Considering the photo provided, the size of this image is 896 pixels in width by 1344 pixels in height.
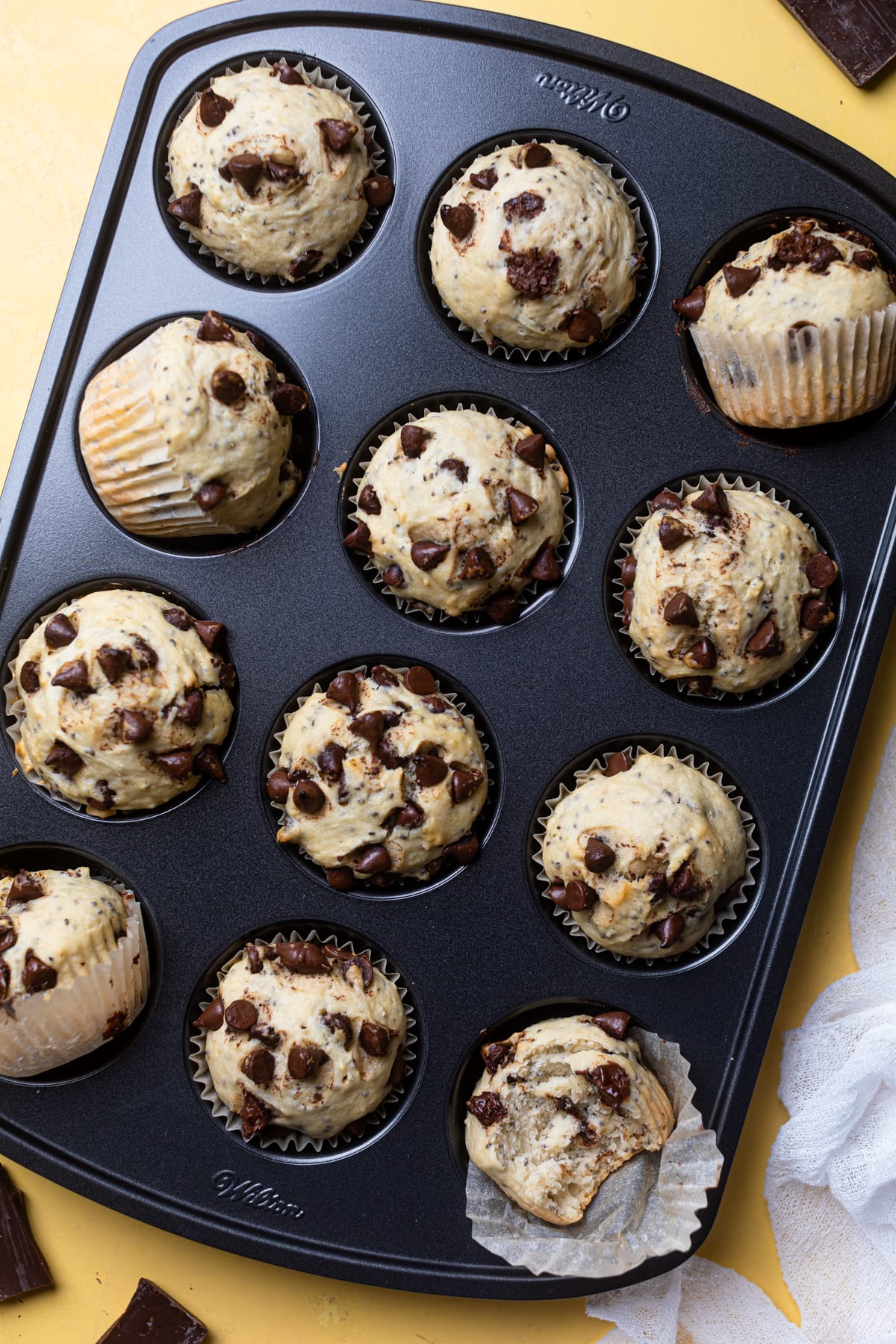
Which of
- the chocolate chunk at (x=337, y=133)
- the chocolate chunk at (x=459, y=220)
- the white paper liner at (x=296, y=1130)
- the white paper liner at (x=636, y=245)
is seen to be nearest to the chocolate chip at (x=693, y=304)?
the white paper liner at (x=636, y=245)

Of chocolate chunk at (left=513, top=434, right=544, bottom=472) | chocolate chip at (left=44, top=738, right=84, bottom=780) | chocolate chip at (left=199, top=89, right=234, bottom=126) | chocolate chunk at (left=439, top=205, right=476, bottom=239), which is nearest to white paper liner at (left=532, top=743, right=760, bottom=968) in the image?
chocolate chunk at (left=513, top=434, right=544, bottom=472)

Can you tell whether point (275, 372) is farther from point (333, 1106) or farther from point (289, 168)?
point (333, 1106)

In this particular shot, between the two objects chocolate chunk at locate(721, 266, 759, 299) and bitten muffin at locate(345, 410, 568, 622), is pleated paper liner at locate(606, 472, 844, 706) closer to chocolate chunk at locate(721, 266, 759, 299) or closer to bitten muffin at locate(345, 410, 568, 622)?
bitten muffin at locate(345, 410, 568, 622)

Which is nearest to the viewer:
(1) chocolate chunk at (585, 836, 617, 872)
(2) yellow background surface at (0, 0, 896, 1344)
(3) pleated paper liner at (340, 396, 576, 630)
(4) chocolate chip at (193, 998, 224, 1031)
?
(1) chocolate chunk at (585, 836, 617, 872)

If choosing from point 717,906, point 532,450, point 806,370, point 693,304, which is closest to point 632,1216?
point 717,906

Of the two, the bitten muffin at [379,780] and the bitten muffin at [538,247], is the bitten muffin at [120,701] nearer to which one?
the bitten muffin at [379,780]

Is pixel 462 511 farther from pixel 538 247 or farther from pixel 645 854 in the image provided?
pixel 645 854
